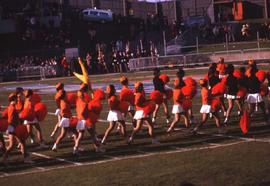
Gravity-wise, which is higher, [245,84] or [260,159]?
[245,84]

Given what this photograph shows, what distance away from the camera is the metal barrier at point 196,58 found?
41094mm

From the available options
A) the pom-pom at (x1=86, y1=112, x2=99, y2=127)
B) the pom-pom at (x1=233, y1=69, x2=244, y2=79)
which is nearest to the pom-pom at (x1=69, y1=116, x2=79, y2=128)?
the pom-pom at (x1=86, y1=112, x2=99, y2=127)

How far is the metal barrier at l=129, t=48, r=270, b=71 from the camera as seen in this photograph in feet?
135

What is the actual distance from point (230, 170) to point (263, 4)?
47.4 m

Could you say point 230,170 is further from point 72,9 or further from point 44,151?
point 72,9

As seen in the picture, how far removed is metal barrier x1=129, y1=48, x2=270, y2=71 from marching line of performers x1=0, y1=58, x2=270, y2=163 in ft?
72.7

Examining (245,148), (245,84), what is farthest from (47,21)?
→ (245,148)

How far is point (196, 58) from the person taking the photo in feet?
143

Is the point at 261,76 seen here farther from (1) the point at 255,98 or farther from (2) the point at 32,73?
(2) the point at 32,73

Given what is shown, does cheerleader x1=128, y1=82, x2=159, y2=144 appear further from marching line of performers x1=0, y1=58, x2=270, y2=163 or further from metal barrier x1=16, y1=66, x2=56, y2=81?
metal barrier x1=16, y1=66, x2=56, y2=81

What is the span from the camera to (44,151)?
16.4 metres

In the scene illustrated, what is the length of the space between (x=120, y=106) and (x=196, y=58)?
28.2 meters

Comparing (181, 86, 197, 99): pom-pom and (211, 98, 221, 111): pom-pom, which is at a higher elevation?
(181, 86, 197, 99): pom-pom

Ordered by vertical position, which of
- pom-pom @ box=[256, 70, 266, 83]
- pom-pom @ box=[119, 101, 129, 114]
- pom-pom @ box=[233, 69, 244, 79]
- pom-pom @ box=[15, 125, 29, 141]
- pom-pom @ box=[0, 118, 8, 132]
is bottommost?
pom-pom @ box=[15, 125, 29, 141]
